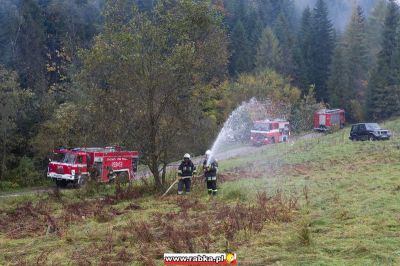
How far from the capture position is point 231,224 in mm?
10773

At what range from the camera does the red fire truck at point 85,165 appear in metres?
25.2

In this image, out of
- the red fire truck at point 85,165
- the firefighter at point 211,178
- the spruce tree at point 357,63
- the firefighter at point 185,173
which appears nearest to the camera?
the firefighter at point 211,178

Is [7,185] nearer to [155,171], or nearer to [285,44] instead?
[155,171]

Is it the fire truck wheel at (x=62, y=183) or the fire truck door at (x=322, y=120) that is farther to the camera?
the fire truck door at (x=322, y=120)

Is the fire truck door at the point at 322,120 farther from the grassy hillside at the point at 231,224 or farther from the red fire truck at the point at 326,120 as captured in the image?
the grassy hillside at the point at 231,224

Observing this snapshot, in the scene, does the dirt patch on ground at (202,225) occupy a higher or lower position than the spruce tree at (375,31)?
lower

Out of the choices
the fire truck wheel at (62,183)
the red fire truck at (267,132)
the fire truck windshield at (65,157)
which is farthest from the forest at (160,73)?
the red fire truck at (267,132)

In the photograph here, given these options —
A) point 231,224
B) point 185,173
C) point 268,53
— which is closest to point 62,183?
point 185,173

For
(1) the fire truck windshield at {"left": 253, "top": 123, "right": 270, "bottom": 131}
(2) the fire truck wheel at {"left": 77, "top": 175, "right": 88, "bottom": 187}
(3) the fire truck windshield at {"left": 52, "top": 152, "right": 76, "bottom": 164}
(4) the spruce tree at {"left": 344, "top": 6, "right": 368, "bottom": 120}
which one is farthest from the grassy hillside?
(4) the spruce tree at {"left": 344, "top": 6, "right": 368, "bottom": 120}

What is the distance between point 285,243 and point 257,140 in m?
32.6

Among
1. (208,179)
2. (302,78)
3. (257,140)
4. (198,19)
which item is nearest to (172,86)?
(198,19)

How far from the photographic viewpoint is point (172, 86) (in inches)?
763

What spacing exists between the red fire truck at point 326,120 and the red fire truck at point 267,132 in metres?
10.4

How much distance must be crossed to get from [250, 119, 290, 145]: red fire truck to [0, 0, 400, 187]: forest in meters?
3.99
